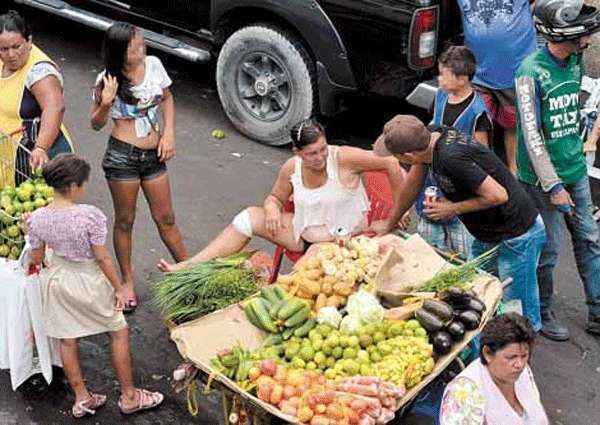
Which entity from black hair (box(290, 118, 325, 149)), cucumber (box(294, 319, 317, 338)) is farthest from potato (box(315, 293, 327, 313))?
black hair (box(290, 118, 325, 149))

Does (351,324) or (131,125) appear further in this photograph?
(131,125)

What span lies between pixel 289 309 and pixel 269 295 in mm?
174

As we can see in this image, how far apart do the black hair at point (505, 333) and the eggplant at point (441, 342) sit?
17.2 inches

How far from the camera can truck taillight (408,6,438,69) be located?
21.9 ft

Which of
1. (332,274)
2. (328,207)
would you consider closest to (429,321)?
(332,274)

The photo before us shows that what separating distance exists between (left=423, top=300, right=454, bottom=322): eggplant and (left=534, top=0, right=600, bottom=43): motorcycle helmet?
1658 millimetres

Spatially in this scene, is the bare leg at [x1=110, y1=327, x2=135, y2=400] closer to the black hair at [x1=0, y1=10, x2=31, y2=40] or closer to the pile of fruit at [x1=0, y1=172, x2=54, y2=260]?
the pile of fruit at [x1=0, y1=172, x2=54, y2=260]

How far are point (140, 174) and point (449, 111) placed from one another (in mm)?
1787

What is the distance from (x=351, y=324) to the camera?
4328mm

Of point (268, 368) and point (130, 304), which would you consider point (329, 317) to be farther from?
point (130, 304)

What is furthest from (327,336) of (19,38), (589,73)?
(589,73)

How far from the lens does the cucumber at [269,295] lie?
4.49 metres

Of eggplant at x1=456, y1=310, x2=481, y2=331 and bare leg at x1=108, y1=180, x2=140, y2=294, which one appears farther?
bare leg at x1=108, y1=180, x2=140, y2=294

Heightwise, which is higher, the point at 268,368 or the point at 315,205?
the point at 315,205
